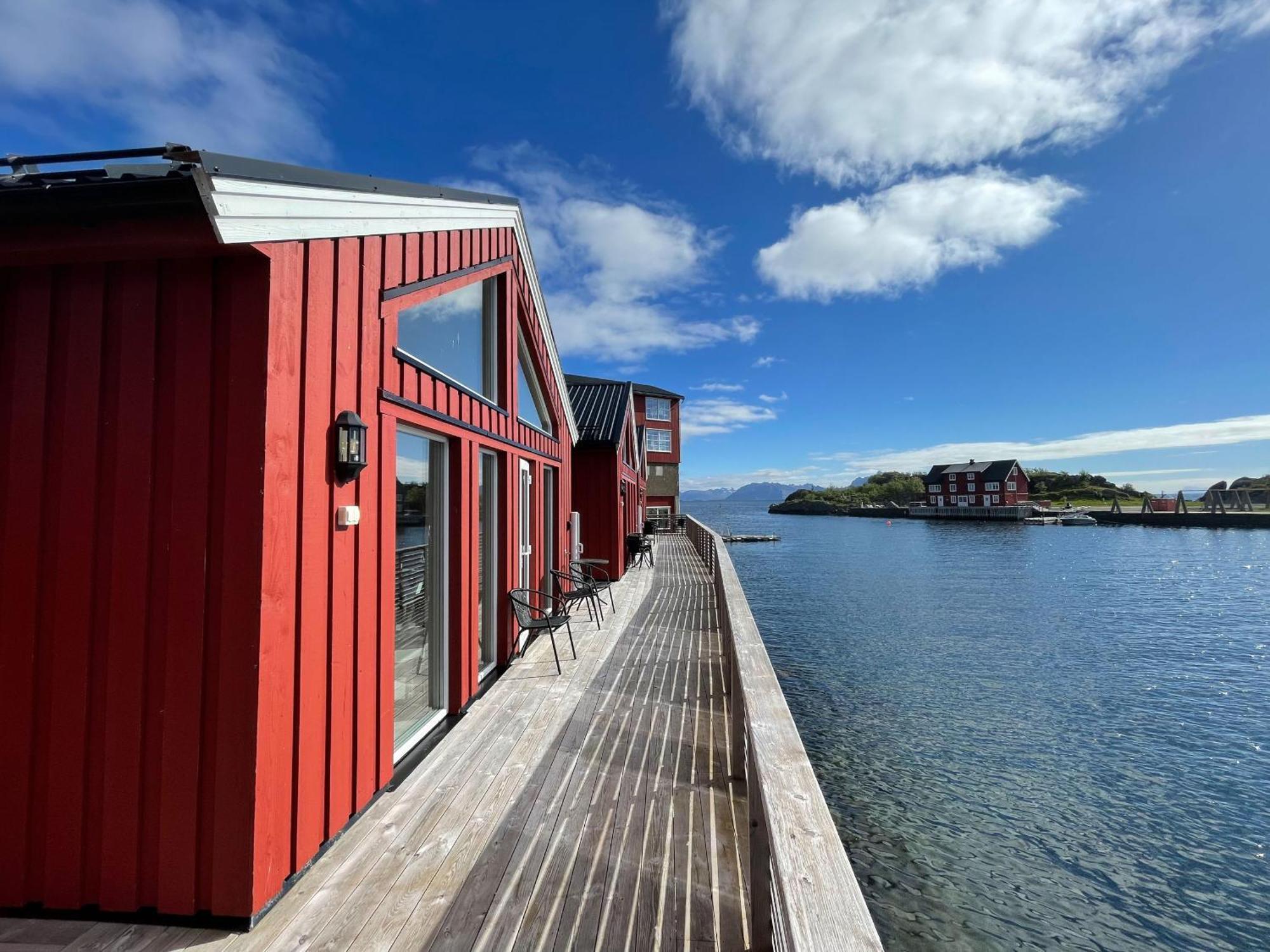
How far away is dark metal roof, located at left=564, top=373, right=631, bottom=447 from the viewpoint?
35.2 feet

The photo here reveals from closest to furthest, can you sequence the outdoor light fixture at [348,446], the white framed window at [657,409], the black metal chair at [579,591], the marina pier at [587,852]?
the marina pier at [587,852] → the outdoor light fixture at [348,446] → the black metal chair at [579,591] → the white framed window at [657,409]

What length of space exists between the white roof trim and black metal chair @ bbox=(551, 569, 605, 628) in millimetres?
4300

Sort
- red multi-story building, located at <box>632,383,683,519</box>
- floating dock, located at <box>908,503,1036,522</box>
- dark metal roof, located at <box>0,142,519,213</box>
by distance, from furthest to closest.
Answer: floating dock, located at <box>908,503,1036,522</box> < red multi-story building, located at <box>632,383,683,519</box> < dark metal roof, located at <box>0,142,519,213</box>

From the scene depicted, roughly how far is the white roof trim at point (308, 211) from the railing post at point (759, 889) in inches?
94.5

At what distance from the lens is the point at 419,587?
3.70 metres

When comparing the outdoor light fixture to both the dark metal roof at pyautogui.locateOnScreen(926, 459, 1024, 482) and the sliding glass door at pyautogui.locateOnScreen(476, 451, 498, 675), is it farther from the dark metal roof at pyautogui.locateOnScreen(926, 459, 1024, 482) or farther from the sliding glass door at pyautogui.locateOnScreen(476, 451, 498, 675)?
the dark metal roof at pyautogui.locateOnScreen(926, 459, 1024, 482)

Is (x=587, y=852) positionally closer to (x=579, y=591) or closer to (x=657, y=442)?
(x=579, y=591)

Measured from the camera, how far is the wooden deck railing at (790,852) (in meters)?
0.96

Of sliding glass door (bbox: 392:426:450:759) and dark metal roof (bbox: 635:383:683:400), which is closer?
sliding glass door (bbox: 392:426:450:759)

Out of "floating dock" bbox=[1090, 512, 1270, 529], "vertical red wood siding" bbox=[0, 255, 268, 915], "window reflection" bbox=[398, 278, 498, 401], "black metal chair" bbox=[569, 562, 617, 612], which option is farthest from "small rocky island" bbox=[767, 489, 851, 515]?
"vertical red wood siding" bbox=[0, 255, 268, 915]

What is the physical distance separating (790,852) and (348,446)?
92.5 inches

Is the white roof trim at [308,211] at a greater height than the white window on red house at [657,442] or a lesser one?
lesser

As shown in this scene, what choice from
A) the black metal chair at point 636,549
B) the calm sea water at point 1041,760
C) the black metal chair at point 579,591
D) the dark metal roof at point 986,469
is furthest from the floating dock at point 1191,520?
the black metal chair at point 579,591

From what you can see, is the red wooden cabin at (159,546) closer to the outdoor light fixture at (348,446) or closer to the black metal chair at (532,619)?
the outdoor light fixture at (348,446)
